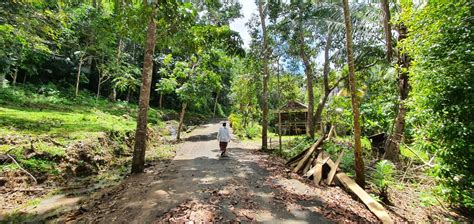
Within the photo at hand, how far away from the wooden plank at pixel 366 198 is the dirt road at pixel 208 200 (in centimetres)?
22

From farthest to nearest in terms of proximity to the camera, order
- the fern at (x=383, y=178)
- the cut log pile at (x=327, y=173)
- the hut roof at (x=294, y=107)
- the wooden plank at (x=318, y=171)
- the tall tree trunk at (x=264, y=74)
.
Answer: the hut roof at (x=294, y=107) → the tall tree trunk at (x=264, y=74) → the wooden plank at (x=318, y=171) → the fern at (x=383, y=178) → the cut log pile at (x=327, y=173)

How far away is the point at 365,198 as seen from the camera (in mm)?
6582

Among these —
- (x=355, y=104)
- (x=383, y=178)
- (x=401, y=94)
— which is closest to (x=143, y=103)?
(x=355, y=104)

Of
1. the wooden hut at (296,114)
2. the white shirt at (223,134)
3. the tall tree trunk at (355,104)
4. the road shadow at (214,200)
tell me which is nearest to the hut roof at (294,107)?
the wooden hut at (296,114)

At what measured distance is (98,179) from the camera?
7887 mm

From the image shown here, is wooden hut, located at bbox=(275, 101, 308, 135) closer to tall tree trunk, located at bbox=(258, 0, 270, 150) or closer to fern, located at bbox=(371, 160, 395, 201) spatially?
tall tree trunk, located at bbox=(258, 0, 270, 150)

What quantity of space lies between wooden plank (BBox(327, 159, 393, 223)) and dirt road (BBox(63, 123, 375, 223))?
0.23m

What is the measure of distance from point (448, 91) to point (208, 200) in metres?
6.12

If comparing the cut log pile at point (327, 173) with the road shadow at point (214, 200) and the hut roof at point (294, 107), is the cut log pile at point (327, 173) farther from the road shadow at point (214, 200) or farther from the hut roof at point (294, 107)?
the hut roof at point (294, 107)

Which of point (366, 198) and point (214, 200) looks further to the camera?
point (366, 198)

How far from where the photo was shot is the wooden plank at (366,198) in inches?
226

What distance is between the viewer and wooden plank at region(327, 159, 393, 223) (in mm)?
5734

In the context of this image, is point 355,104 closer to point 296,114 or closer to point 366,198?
point 366,198

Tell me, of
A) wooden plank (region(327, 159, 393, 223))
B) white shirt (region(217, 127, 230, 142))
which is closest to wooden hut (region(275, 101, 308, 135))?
white shirt (region(217, 127, 230, 142))
